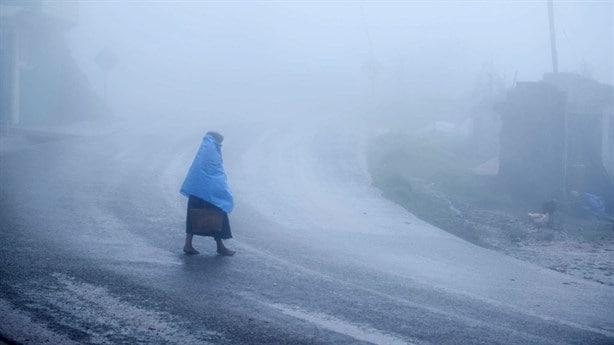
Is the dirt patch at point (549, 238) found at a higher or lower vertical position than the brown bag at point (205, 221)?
lower

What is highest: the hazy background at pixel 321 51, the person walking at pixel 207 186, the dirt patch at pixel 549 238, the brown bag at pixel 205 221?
the hazy background at pixel 321 51

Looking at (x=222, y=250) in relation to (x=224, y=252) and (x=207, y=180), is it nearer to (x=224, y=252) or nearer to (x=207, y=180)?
(x=224, y=252)

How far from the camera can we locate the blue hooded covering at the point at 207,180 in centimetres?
868

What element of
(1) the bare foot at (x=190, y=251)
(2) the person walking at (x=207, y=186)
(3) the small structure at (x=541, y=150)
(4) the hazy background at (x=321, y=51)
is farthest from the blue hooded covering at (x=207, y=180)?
(4) the hazy background at (x=321, y=51)

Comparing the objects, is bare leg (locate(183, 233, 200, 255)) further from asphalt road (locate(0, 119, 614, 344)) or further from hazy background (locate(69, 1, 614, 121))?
hazy background (locate(69, 1, 614, 121))

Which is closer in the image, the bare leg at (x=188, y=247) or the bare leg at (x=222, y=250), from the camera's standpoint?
the bare leg at (x=188, y=247)

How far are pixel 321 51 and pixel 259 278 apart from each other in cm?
7474

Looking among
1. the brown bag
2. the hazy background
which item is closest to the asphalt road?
the brown bag

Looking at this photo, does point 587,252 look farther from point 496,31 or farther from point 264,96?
point 496,31

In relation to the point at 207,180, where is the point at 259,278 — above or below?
below

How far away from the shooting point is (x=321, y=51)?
80.6 meters

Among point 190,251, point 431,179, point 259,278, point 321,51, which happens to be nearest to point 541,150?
point 431,179

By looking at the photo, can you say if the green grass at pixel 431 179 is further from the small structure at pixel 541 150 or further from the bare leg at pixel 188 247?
the bare leg at pixel 188 247

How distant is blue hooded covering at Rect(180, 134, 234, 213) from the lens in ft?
28.5
